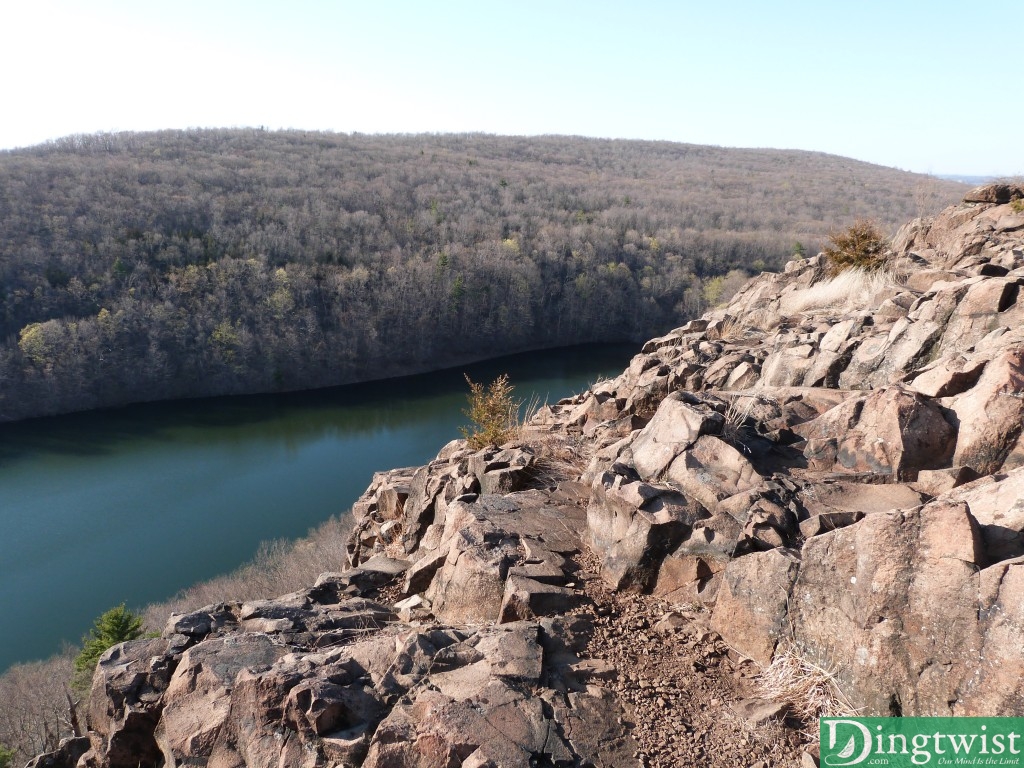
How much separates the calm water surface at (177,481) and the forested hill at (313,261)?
306 centimetres

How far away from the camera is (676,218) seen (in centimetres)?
7294

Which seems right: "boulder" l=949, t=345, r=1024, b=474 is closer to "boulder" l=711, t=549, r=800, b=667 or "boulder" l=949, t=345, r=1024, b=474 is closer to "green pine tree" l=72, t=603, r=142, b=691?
"boulder" l=711, t=549, r=800, b=667

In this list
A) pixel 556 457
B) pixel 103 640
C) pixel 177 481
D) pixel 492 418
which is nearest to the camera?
pixel 556 457

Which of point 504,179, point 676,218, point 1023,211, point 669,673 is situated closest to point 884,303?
point 1023,211

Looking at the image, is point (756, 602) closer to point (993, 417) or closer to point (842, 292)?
point (993, 417)

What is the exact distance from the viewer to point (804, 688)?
3.93 metres

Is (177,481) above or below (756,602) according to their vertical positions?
below

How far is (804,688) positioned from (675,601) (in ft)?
3.74

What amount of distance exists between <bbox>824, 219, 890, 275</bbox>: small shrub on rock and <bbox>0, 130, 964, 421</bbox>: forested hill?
26931 mm

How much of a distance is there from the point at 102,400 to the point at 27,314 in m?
7.85

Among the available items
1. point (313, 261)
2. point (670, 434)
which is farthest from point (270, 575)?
point (313, 261)

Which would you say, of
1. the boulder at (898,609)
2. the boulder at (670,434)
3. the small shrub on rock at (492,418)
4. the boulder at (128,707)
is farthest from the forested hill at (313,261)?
the boulder at (128,707)

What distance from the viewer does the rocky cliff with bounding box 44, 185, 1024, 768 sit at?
12.1 ft

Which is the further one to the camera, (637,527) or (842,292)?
(842,292)
